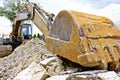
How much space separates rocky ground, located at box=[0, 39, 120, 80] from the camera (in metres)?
3.40

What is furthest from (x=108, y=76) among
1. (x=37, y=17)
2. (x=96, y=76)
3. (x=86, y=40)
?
(x=37, y=17)

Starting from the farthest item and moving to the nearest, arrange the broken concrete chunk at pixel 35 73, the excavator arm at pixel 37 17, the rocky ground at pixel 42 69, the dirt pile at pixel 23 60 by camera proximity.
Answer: the excavator arm at pixel 37 17 < the dirt pile at pixel 23 60 < the broken concrete chunk at pixel 35 73 < the rocky ground at pixel 42 69

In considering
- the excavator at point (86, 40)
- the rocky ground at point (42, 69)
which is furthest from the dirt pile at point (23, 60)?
the excavator at point (86, 40)

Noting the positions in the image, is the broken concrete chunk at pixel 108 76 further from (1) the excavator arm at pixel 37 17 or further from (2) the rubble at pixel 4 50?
(2) the rubble at pixel 4 50

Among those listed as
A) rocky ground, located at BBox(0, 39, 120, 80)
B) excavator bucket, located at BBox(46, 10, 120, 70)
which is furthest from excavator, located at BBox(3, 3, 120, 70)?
rocky ground, located at BBox(0, 39, 120, 80)

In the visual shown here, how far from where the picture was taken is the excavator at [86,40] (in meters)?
3.72

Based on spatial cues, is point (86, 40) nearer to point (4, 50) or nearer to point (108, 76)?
point (108, 76)

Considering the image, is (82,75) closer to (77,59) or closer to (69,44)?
(77,59)

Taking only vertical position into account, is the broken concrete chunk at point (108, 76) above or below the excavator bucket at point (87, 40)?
below

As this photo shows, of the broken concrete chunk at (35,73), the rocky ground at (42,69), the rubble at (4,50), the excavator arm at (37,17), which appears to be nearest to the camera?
the rocky ground at (42,69)

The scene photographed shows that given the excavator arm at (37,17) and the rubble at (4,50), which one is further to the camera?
the rubble at (4,50)

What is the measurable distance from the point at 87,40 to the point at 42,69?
108cm

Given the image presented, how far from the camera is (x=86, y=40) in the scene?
3801 millimetres

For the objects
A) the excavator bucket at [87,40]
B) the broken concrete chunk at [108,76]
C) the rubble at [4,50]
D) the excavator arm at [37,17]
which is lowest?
the rubble at [4,50]
